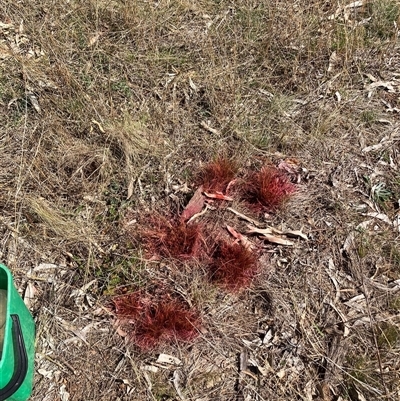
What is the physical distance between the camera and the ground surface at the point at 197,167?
2.21m

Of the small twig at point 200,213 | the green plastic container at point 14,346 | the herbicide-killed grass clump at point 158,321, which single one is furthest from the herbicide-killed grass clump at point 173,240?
the green plastic container at point 14,346

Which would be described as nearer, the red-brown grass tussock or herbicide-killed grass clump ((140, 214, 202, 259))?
herbicide-killed grass clump ((140, 214, 202, 259))

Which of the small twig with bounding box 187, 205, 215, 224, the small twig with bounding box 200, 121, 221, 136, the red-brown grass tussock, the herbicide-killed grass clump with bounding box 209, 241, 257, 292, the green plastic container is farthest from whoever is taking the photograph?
the small twig with bounding box 200, 121, 221, 136

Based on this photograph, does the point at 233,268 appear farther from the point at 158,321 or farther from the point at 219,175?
the point at 219,175

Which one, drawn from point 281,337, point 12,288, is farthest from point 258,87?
point 12,288

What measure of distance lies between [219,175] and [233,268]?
1.73ft

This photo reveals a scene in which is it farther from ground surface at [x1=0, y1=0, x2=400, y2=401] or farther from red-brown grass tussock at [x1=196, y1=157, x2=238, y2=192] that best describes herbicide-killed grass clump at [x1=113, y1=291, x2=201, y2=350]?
red-brown grass tussock at [x1=196, y1=157, x2=238, y2=192]

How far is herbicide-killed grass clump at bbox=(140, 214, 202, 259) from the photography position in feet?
8.12

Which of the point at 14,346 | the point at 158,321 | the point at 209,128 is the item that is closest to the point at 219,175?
the point at 209,128

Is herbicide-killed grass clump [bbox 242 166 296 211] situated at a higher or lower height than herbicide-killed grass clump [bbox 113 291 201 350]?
higher

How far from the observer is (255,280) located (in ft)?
7.96

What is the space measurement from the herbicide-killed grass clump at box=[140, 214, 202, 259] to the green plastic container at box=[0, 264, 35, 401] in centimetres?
61

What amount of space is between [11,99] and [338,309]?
2.08m

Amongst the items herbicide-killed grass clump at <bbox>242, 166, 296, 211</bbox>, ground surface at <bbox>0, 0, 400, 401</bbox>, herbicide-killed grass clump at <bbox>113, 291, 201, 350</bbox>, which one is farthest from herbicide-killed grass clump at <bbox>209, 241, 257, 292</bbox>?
herbicide-killed grass clump at <bbox>242, 166, 296, 211</bbox>
